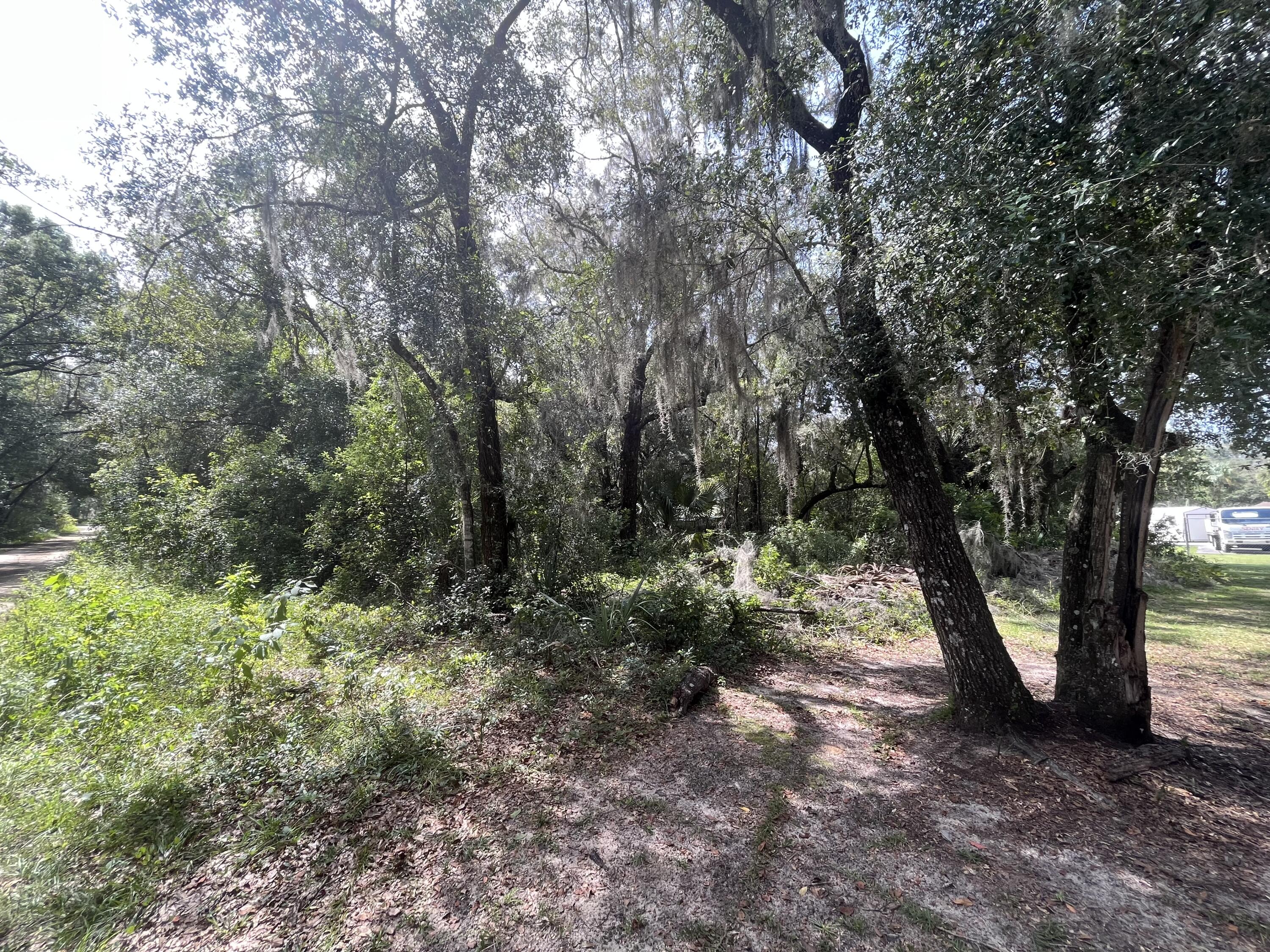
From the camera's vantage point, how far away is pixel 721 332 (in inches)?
213

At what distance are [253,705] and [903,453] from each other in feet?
17.5

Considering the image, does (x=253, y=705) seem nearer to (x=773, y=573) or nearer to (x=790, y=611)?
(x=790, y=611)

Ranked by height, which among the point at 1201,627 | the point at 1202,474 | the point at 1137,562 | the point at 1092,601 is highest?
the point at 1202,474

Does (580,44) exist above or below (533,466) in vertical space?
above

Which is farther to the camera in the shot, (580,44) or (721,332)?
(580,44)

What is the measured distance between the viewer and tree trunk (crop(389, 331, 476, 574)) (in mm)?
6391

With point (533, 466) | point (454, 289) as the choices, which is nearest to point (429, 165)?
point (454, 289)

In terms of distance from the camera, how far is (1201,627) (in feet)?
21.4

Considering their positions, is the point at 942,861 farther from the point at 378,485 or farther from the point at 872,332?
the point at 378,485

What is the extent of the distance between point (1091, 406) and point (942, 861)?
9.00 ft

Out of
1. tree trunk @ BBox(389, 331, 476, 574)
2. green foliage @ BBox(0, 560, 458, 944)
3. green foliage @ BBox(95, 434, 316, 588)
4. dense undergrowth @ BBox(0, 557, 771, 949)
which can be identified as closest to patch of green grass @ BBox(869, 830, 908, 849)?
dense undergrowth @ BBox(0, 557, 771, 949)

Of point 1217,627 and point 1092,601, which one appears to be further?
point 1217,627

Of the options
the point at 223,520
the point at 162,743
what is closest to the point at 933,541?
the point at 162,743

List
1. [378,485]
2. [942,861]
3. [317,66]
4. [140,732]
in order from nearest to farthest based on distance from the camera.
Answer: [942,861] → [140,732] → [317,66] → [378,485]
